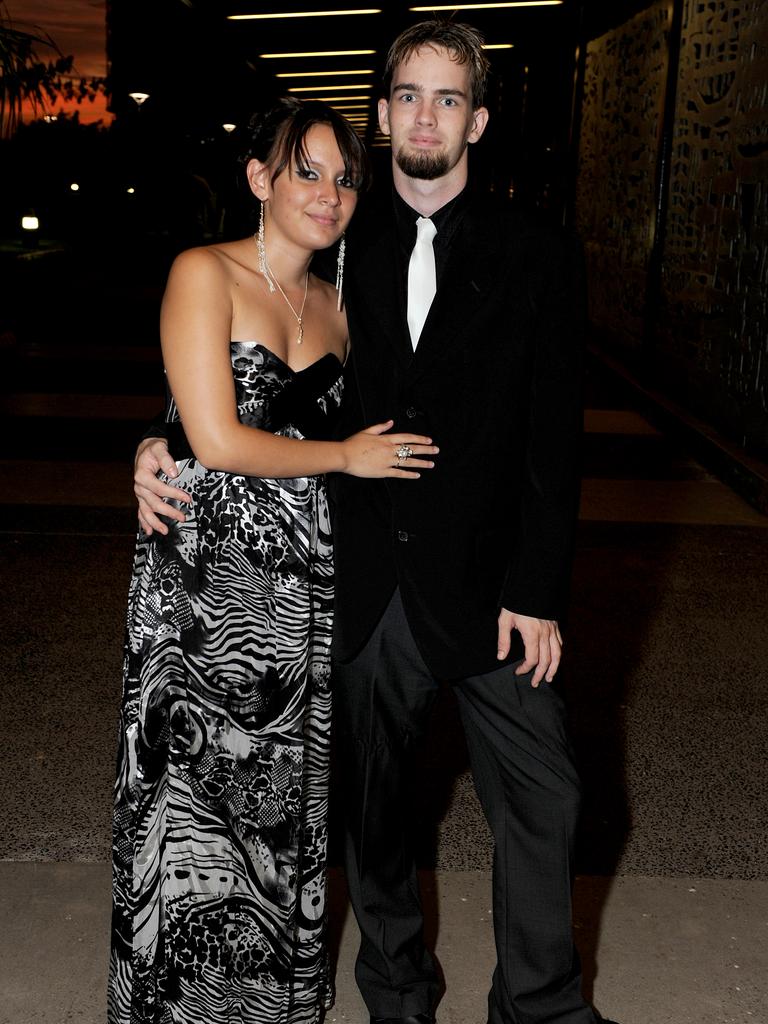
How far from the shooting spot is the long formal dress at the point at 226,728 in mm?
2188

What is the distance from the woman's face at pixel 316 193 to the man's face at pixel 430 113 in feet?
0.41

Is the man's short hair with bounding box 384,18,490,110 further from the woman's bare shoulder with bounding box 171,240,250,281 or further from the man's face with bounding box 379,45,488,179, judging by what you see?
the woman's bare shoulder with bounding box 171,240,250,281

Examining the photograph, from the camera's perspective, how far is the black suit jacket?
210 centimetres

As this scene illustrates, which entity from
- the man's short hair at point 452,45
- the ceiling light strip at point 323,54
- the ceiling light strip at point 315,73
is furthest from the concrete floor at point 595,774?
the ceiling light strip at point 315,73

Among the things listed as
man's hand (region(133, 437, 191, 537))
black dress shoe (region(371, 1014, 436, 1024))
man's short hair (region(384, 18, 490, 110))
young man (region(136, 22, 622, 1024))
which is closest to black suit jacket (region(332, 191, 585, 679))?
young man (region(136, 22, 622, 1024))

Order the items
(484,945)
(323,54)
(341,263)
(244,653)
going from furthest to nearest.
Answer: (323,54), (484,945), (341,263), (244,653)

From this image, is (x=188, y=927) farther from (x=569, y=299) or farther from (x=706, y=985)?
(x=569, y=299)

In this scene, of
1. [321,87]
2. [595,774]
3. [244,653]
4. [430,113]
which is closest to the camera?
[430,113]

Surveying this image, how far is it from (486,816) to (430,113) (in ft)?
4.35

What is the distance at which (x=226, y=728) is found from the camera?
7.25 feet

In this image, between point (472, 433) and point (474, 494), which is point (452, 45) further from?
point (474, 494)

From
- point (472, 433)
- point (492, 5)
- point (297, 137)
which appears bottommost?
point (472, 433)

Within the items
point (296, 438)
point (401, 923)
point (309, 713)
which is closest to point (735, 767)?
point (401, 923)

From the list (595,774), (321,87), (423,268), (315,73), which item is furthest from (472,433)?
(321,87)
